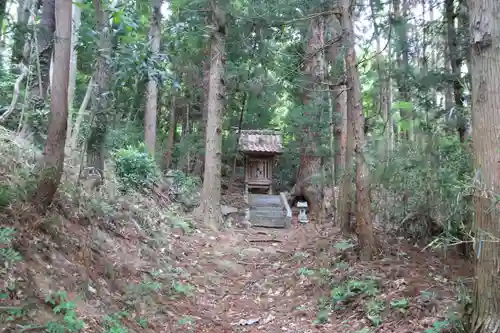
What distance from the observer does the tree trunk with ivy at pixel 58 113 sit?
16.0 ft

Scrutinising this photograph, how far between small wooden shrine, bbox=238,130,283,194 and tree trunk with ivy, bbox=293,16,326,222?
2.07 meters

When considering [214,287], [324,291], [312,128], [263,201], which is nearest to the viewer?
[324,291]

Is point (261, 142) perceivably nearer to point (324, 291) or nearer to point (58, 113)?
point (324, 291)

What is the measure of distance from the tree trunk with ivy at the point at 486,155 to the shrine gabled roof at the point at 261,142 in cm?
1479

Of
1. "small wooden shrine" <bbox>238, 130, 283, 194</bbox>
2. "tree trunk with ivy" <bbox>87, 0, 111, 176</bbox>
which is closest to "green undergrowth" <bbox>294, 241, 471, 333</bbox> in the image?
"tree trunk with ivy" <bbox>87, 0, 111, 176</bbox>

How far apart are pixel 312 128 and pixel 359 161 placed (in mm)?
7135

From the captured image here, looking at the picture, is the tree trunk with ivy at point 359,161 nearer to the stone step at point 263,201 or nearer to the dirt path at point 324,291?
the dirt path at point 324,291

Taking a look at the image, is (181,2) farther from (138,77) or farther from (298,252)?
(298,252)

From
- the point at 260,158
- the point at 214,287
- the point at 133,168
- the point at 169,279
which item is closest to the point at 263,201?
the point at 260,158

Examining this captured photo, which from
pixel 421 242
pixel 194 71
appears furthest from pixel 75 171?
pixel 194 71

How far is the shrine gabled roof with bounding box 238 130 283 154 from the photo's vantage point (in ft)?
61.0

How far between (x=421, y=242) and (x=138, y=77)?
17.9 ft

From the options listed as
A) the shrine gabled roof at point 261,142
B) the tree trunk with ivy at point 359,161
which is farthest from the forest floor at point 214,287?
the shrine gabled roof at point 261,142

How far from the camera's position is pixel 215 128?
11.7 metres
